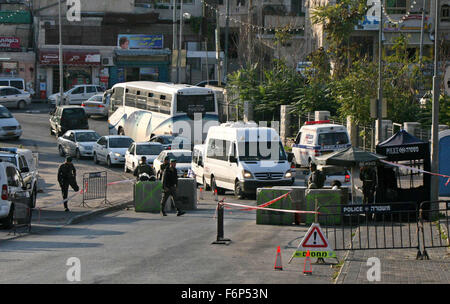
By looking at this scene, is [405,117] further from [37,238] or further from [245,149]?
[37,238]

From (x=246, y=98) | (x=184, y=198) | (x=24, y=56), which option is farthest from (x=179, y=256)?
(x=24, y=56)

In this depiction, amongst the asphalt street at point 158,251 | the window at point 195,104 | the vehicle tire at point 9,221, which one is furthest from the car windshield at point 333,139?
the vehicle tire at point 9,221

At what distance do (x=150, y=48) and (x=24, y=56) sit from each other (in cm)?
1080

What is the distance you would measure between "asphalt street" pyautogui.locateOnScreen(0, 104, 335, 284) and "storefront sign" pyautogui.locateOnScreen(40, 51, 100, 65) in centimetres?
4423

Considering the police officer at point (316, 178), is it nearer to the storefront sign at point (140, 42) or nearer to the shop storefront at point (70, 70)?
the shop storefront at point (70, 70)

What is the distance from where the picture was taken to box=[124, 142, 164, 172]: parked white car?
35094 mm

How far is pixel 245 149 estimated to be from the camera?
28.8 m

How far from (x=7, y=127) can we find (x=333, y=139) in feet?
63.1

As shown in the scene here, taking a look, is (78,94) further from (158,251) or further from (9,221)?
(158,251)

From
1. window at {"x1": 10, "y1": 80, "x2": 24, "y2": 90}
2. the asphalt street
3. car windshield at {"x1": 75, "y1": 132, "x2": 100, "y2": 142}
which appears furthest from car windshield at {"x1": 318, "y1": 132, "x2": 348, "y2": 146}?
window at {"x1": 10, "y1": 80, "x2": 24, "y2": 90}

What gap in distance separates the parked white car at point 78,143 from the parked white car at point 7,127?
13.2 feet

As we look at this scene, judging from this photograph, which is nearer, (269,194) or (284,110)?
(269,194)

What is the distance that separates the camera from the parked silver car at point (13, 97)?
58.6m

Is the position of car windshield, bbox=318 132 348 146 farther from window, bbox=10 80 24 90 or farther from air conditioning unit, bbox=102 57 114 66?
air conditioning unit, bbox=102 57 114 66
